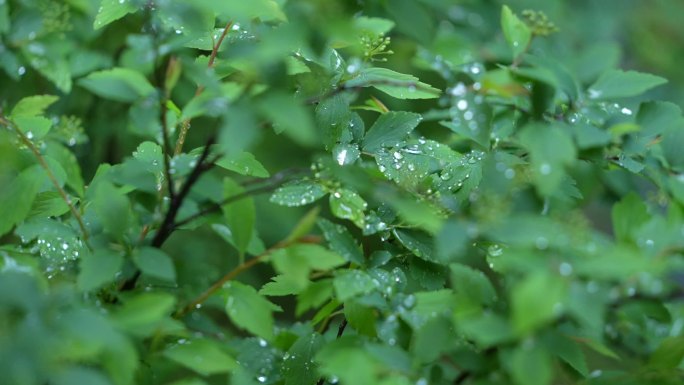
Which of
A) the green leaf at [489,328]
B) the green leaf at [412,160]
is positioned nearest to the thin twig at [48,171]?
the green leaf at [412,160]

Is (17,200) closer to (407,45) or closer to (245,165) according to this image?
(245,165)

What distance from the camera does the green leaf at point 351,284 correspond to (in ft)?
3.44

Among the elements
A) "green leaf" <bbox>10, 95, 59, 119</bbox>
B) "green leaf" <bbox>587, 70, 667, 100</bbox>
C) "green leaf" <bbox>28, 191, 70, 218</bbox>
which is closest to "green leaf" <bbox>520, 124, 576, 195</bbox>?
"green leaf" <bbox>587, 70, 667, 100</bbox>

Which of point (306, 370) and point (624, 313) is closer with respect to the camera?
point (624, 313)

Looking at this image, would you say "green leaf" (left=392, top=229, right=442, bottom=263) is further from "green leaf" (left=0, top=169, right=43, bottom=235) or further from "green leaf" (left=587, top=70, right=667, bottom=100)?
"green leaf" (left=0, top=169, right=43, bottom=235)

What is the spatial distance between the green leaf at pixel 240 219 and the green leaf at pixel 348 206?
176 millimetres

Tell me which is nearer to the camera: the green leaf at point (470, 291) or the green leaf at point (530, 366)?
the green leaf at point (530, 366)

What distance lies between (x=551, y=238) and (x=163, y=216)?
1.65 feet

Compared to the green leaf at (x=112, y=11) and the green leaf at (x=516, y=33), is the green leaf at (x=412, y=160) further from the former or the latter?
the green leaf at (x=112, y=11)

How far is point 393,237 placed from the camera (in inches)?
54.0

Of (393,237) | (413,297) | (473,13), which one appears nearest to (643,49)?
(473,13)

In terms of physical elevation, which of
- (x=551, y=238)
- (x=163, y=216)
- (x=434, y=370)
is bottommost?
(x=434, y=370)

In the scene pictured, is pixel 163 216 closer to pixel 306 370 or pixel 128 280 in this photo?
pixel 128 280

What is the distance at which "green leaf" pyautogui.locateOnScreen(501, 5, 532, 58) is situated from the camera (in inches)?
45.8
